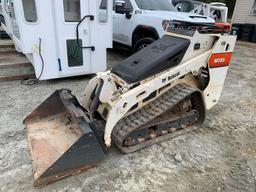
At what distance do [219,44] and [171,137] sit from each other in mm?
1492

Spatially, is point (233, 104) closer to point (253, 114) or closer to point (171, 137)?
point (253, 114)

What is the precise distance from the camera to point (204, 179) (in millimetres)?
2535

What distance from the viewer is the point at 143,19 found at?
5.99m

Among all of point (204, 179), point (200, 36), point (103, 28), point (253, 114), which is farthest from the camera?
point (103, 28)

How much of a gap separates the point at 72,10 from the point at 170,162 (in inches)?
144

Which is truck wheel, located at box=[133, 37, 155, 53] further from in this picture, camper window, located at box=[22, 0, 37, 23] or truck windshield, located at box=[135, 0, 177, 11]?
camper window, located at box=[22, 0, 37, 23]

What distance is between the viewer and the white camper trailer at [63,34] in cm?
441

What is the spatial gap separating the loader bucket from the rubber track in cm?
29

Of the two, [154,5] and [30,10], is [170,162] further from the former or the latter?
[154,5]

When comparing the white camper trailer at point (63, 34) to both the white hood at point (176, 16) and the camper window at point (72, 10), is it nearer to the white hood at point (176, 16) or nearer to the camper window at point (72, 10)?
the camper window at point (72, 10)

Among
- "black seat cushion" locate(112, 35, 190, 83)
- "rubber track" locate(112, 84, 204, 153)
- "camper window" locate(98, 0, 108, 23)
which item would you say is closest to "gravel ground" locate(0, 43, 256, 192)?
"rubber track" locate(112, 84, 204, 153)

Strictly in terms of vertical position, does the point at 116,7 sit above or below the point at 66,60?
above

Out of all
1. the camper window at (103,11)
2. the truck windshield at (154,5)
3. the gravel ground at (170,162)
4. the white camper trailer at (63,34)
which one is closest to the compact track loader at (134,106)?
the gravel ground at (170,162)

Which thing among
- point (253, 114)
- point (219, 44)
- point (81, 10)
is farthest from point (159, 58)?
point (81, 10)
